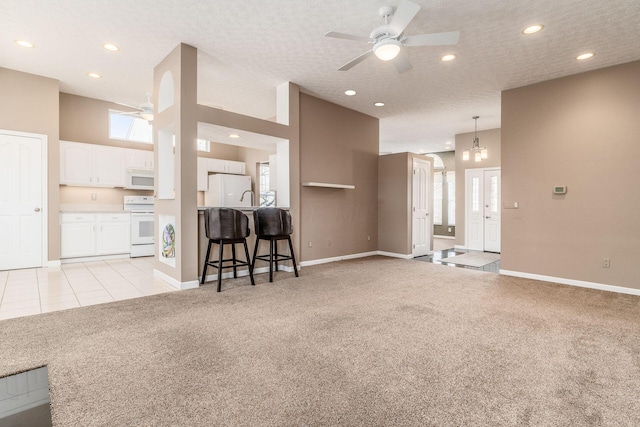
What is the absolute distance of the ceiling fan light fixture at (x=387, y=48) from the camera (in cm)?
296

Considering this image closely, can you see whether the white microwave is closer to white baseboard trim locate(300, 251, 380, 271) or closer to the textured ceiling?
the textured ceiling

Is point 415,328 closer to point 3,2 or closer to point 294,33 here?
point 294,33

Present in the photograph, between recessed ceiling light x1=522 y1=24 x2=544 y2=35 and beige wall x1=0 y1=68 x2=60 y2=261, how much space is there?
277 inches

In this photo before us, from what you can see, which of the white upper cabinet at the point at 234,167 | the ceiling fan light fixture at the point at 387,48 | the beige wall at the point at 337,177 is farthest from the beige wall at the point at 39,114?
the ceiling fan light fixture at the point at 387,48

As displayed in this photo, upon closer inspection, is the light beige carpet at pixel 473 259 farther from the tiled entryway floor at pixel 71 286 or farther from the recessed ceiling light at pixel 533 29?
the tiled entryway floor at pixel 71 286

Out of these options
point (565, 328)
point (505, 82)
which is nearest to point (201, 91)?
point (505, 82)

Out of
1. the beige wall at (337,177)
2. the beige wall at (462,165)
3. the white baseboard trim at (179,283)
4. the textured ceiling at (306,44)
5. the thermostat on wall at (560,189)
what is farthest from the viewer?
the beige wall at (462,165)

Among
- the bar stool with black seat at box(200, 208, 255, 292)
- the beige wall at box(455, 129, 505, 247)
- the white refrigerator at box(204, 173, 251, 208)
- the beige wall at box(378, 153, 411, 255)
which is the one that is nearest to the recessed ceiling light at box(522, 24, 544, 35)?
the beige wall at box(378, 153, 411, 255)

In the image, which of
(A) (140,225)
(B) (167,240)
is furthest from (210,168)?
(B) (167,240)

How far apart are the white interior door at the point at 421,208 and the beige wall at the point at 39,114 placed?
6813mm

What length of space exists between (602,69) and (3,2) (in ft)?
23.7

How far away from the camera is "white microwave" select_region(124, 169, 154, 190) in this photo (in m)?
6.46

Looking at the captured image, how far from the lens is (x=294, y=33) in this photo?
363 cm

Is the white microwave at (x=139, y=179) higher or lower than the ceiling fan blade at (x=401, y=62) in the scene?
lower
